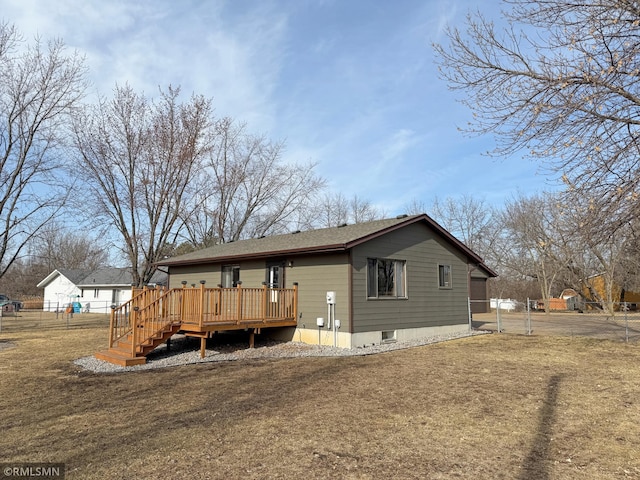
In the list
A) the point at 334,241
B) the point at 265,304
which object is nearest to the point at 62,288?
the point at 265,304

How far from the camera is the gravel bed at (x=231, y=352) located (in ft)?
30.9

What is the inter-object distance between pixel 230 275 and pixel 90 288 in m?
27.6

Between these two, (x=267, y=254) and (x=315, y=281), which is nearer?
(x=315, y=281)

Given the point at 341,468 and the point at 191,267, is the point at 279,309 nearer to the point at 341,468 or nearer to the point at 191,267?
the point at 191,267

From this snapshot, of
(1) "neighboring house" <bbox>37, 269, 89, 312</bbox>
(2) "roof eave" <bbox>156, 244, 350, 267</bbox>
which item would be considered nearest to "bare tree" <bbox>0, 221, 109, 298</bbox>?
(1) "neighboring house" <bbox>37, 269, 89, 312</bbox>

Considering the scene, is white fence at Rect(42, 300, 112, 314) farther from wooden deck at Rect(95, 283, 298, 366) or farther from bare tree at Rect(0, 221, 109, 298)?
wooden deck at Rect(95, 283, 298, 366)

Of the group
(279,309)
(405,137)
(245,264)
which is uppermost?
(405,137)

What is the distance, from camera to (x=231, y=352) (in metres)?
11.1

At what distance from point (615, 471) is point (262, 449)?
320 centimetres

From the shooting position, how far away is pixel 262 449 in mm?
4195

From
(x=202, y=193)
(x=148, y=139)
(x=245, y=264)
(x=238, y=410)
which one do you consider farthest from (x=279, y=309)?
(x=202, y=193)

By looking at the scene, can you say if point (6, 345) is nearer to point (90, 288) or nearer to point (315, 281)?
point (315, 281)

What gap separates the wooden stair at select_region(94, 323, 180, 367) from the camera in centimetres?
938

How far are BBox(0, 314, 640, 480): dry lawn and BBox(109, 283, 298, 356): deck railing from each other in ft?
4.52
